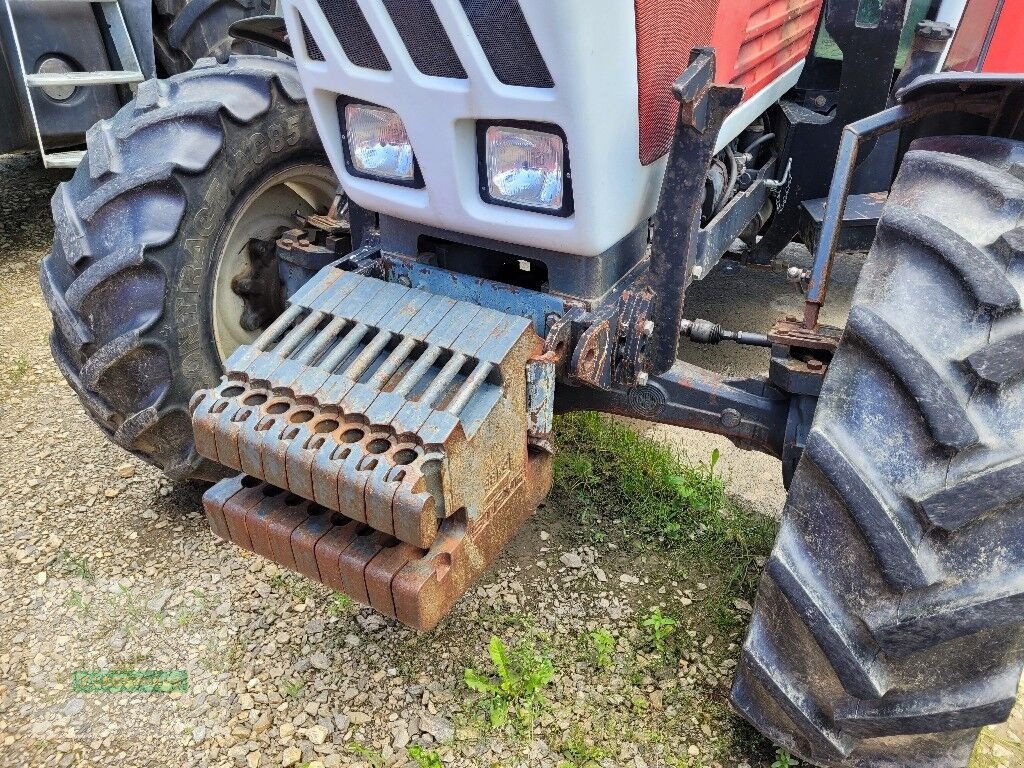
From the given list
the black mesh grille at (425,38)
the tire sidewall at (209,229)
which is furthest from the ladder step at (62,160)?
the black mesh grille at (425,38)

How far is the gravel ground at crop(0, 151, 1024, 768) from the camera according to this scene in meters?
1.99

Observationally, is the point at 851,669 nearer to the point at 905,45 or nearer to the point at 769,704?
the point at 769,704

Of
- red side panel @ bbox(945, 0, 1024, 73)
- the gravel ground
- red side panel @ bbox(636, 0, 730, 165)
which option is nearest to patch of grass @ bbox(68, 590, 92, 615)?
the gravel ground

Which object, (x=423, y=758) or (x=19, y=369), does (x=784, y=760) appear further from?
(x=19, y=369)

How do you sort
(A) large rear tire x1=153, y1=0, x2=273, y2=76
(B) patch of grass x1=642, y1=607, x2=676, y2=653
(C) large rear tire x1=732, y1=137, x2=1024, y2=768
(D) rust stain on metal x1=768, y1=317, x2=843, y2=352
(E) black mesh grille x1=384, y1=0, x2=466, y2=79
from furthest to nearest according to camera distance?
1. (A) large rear tire x1=153, y1=0, x2=273, y2=76
2. (B) patch of grass x1=642, y1=607, x2=676, y2=653
3. (D) rust stain on metal x1=768, y1=317, x2=843, y2=352
4. (E) black mesh grille x1=384, y1=0, x2=466, y2=79
5. (C) large rear tire x1=732, y1=137, x2=1024, y2=768

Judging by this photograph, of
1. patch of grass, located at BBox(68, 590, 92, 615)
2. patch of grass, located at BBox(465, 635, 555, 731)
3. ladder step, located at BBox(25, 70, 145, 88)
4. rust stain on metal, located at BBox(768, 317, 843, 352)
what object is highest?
rust stain on metal, located at BBox(768, 317, 843, 352)

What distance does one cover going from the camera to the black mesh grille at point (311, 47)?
1924 millimetres

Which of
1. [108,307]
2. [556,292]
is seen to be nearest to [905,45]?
[556,292]

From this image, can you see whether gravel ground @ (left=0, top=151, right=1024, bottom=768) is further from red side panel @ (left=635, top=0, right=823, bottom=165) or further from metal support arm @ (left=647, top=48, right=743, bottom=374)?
red side panel @ (left=635, top=0, right=823, bottom=165)

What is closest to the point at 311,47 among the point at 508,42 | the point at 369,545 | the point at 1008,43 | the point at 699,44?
the point at 508,42

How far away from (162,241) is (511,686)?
4.84 ft

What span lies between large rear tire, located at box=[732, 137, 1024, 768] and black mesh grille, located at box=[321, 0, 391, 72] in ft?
3.65

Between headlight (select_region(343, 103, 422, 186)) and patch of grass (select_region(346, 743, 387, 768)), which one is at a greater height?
headlight (select_region(343, 103, 422, 186))

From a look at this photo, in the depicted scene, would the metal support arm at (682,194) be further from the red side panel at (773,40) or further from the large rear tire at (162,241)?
the large rear tire at (162,241)
